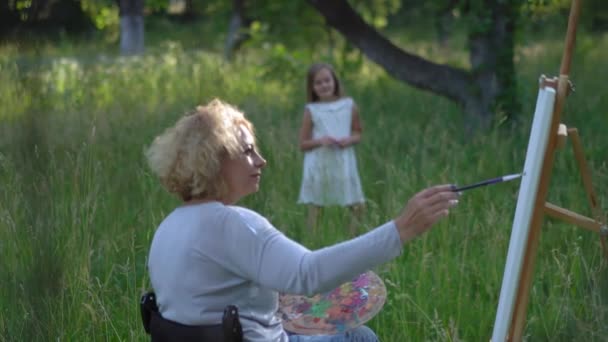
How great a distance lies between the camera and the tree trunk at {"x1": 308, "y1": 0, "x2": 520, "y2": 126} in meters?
7.63

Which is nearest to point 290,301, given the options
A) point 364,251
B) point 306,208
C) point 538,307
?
point 364,251

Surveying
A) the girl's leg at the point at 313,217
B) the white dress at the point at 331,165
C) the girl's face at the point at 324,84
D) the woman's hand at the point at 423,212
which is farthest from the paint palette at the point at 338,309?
the girl's face at the point at 324,84

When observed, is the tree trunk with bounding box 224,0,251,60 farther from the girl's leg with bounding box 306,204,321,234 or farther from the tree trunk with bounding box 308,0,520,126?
the girl's leg with bounding box 306,204,321,234

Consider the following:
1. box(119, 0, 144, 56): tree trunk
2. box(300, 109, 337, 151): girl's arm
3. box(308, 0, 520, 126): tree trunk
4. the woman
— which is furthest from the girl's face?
box(119, 0, 144, 56): tree trunk

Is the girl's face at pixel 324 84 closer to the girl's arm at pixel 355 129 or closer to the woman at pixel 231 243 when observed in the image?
the girl's arm at pixel 355 129

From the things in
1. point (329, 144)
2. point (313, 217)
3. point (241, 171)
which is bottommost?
point (313, 217)

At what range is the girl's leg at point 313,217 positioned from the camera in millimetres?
4543

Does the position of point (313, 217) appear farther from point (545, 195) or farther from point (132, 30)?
point (132, 30)

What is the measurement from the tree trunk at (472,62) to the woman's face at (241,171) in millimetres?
5263

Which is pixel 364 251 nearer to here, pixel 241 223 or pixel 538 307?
pixel 241 223

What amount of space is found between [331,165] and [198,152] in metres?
3.36

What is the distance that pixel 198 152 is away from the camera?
2281 mm

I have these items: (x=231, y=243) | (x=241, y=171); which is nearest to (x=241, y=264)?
(x=231, y=243)

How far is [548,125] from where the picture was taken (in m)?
2.63
